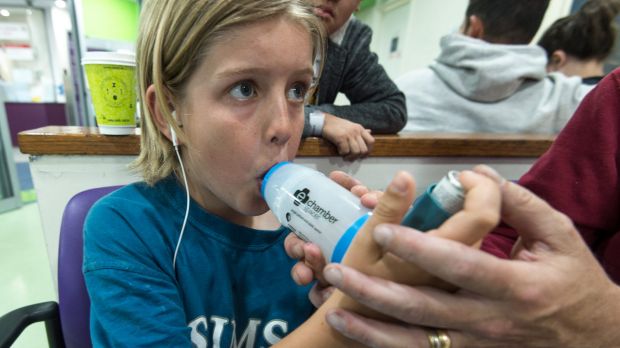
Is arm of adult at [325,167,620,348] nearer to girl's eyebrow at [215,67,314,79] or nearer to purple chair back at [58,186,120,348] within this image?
girl's eyebrow at [215,67,314,79]

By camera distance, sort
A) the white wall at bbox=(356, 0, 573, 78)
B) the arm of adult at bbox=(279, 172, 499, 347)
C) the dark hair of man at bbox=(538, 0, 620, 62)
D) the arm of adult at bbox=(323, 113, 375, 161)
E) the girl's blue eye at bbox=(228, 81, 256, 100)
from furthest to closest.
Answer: the white wall at bbox=(356, 0, 573, 78), the dark hair of man at bbox=(538, 0, 620, 62), the arm of adult at bbox=(323, 113, 375, 161), the girl's blue eye at bbox=(228, 81, 256, 100), the arm of adult at bbox=(279, 172, 499, 347)

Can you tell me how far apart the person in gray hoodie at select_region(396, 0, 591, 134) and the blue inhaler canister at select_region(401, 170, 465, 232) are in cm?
127

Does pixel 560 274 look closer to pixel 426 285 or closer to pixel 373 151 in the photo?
pixel 426 285

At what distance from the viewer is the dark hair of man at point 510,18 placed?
52.7 inches

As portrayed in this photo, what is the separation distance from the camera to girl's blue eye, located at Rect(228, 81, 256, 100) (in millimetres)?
503

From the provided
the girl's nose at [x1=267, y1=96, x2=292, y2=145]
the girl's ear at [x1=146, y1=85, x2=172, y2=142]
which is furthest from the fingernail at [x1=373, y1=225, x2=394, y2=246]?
the girl's ear at [x1=146, y1=85, x2=172, y2=142]

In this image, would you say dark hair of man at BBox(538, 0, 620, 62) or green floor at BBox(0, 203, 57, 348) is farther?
dark hair of man at BBox(538, 0, 620, 62)

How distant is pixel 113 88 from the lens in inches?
26.0

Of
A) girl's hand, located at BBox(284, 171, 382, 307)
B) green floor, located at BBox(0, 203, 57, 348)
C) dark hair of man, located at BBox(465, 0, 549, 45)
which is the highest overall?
dark hair of man, located at BBox(465, 0, 549, 45)

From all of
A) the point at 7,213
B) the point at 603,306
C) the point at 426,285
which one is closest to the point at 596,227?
the point at 603,306

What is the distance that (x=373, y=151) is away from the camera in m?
0.91

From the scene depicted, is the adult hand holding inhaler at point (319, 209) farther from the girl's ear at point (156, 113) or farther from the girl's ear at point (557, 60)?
the girl's ear at point (557, 60)

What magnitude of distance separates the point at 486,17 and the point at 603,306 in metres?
1.40

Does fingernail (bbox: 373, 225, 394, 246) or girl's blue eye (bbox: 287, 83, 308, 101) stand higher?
girl's blue eye (bbox: 287, 83, 308, 101)
